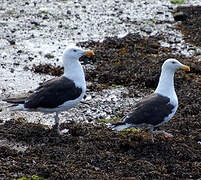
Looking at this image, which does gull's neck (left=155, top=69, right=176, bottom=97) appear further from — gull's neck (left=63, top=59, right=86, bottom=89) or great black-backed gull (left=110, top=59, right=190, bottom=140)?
gull's neck (left=63, top=59, right=86, bottom=89)

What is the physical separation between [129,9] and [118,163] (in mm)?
14635

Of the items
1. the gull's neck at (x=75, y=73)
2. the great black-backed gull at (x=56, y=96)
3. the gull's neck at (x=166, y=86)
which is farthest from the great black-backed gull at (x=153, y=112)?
the gull's neck at (x=75, y=73)

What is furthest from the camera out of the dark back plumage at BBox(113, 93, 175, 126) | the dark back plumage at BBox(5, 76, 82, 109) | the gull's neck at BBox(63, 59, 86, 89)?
the gull's neck at BBox(63, 59, 86, 89)

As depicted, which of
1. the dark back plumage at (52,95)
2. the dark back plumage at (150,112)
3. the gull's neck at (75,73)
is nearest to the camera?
the dark back plumage at (150,112)

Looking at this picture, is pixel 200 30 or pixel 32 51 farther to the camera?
pixel 200 30

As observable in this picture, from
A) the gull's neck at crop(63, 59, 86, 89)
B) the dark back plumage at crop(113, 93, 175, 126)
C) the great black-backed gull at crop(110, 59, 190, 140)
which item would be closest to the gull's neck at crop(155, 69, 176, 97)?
the great black-backed gull at crop(110, 59, 190, 140)

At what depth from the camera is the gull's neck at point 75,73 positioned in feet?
32.6

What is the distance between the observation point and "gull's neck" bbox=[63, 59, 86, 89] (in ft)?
32.6

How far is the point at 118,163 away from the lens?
8.33 meters

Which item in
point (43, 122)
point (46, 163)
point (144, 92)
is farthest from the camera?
point (144, 92)

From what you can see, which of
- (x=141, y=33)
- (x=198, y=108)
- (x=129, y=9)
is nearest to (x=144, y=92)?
(x=198, y=108)

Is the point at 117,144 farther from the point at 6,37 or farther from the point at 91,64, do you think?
the point at 6,37

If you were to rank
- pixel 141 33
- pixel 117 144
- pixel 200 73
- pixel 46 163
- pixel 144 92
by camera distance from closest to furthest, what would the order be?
pixel 46 163, pixel 117 144, pixel 144 92, pixel 200 73, pixel 141 33

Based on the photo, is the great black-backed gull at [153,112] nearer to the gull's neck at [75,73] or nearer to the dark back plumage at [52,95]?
the dark back plumage at [52,95]
